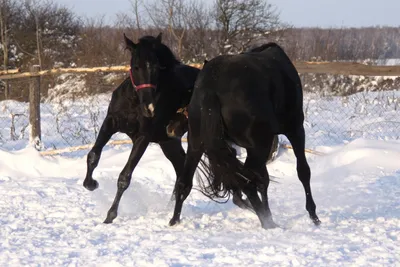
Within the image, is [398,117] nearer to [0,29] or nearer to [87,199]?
[87,199]

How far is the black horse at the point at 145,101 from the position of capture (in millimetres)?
4578

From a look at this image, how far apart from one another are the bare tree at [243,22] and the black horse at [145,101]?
1625 cm

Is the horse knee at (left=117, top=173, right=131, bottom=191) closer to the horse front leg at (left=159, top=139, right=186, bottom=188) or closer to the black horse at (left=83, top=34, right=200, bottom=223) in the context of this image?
the black horse at (left=83, top=34, right=200, bottom=223)

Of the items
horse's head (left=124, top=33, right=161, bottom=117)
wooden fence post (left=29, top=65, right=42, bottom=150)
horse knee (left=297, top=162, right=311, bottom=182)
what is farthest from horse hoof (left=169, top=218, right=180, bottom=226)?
wooden fence post (left=29, top=65, right=42, bottom=150)

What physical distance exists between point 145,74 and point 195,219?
1256mm

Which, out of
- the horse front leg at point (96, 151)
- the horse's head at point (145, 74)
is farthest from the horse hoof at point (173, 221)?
the horse front leg at point (96, 151)

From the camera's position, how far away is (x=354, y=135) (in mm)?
9961

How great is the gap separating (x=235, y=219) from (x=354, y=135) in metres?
5.73

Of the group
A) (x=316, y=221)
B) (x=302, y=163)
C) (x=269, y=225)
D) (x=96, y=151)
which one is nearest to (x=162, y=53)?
(x=96, y=151)

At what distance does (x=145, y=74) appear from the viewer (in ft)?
15.0

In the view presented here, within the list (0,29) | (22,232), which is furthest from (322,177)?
(0,29)

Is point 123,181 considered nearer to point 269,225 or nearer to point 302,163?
point 269,225

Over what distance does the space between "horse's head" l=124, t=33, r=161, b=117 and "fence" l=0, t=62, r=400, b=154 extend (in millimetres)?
3953

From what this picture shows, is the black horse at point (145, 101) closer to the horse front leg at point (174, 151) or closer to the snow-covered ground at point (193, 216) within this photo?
the horse front leg at point (174, 151)
